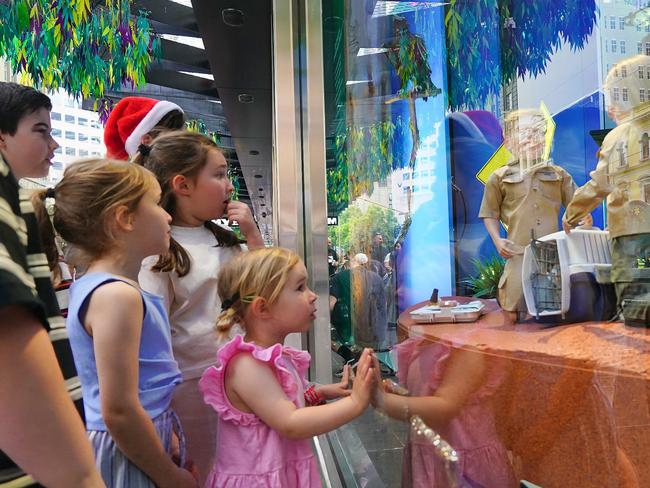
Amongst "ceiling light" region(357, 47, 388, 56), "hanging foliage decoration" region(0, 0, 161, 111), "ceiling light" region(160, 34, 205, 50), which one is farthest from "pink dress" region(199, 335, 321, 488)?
"ceiling light" region(160, 34, 205, 50)

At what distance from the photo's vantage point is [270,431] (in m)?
0.94

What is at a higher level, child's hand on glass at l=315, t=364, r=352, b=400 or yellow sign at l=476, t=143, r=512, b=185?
yellow sign at l=476, t=143, r=512, b=185

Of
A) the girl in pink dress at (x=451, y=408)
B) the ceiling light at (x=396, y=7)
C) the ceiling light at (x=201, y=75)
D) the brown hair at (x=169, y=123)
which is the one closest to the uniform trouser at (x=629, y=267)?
the girl in pink dress at (x=451, y=408)

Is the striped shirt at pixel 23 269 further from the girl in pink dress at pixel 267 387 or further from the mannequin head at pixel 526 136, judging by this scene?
the mannequin head at pixel 526 136

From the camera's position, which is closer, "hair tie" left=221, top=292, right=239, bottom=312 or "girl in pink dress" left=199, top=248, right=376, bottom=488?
"girl in pink dress" left=199, top=248, right=376, bottom=488

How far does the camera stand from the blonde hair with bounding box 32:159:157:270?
36.1 inches

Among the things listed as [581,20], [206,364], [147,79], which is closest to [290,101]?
[147,79]

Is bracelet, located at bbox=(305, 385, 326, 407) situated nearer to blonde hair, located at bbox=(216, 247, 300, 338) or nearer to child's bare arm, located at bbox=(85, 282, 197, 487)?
blonde hair, located at bbox=(216, 247, 300, 338)

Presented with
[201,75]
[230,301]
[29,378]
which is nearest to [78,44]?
[201,75]

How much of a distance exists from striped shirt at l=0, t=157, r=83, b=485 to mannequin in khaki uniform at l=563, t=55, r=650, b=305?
1.74 feet

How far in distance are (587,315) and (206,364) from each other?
0.83 meters

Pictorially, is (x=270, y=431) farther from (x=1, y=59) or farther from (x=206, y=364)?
(x=1, y=59)

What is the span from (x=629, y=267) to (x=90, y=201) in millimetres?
821

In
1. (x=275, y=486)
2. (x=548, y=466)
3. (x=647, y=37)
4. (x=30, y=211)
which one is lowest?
(x=275, y=486)
